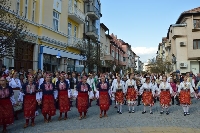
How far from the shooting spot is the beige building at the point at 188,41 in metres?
34.2

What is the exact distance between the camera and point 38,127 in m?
8.93

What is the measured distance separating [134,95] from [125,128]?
408cm

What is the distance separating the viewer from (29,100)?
9.21 m

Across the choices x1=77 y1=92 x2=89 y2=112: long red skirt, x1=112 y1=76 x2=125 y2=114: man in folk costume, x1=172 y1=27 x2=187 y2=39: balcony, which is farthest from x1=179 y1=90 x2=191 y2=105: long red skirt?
x1=172 y1=27 x2=187 y2=39: balcony

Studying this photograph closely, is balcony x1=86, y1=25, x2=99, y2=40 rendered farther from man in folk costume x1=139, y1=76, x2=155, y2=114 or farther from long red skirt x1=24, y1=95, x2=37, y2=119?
long red skirt x1=24, y1=95, x2=37, y2=119

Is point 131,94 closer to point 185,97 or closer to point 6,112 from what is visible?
point 185,97

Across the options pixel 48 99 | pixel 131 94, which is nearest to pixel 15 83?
pixel 48 99

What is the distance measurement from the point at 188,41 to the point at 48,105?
2966 centimetres

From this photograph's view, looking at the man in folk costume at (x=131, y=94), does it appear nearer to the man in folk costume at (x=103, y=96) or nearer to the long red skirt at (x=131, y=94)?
the long red skirt at (x=131, y=94)

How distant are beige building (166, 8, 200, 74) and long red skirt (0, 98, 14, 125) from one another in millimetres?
31121

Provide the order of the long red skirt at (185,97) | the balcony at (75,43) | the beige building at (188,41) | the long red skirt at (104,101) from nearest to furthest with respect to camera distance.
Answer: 1. the long red skirt at (104,101)
2. the long red skirt at (185,97)
3. the balcony at (75,43)
4. the beige building at (188,41)

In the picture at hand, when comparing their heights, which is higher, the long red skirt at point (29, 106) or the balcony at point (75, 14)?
the balcony at point (75, 14)

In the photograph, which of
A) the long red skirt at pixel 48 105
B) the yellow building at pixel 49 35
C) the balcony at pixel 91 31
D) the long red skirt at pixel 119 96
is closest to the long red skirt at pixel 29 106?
the long red skirt at pixel 48 105

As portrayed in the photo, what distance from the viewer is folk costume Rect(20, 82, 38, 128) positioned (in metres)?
9.09
